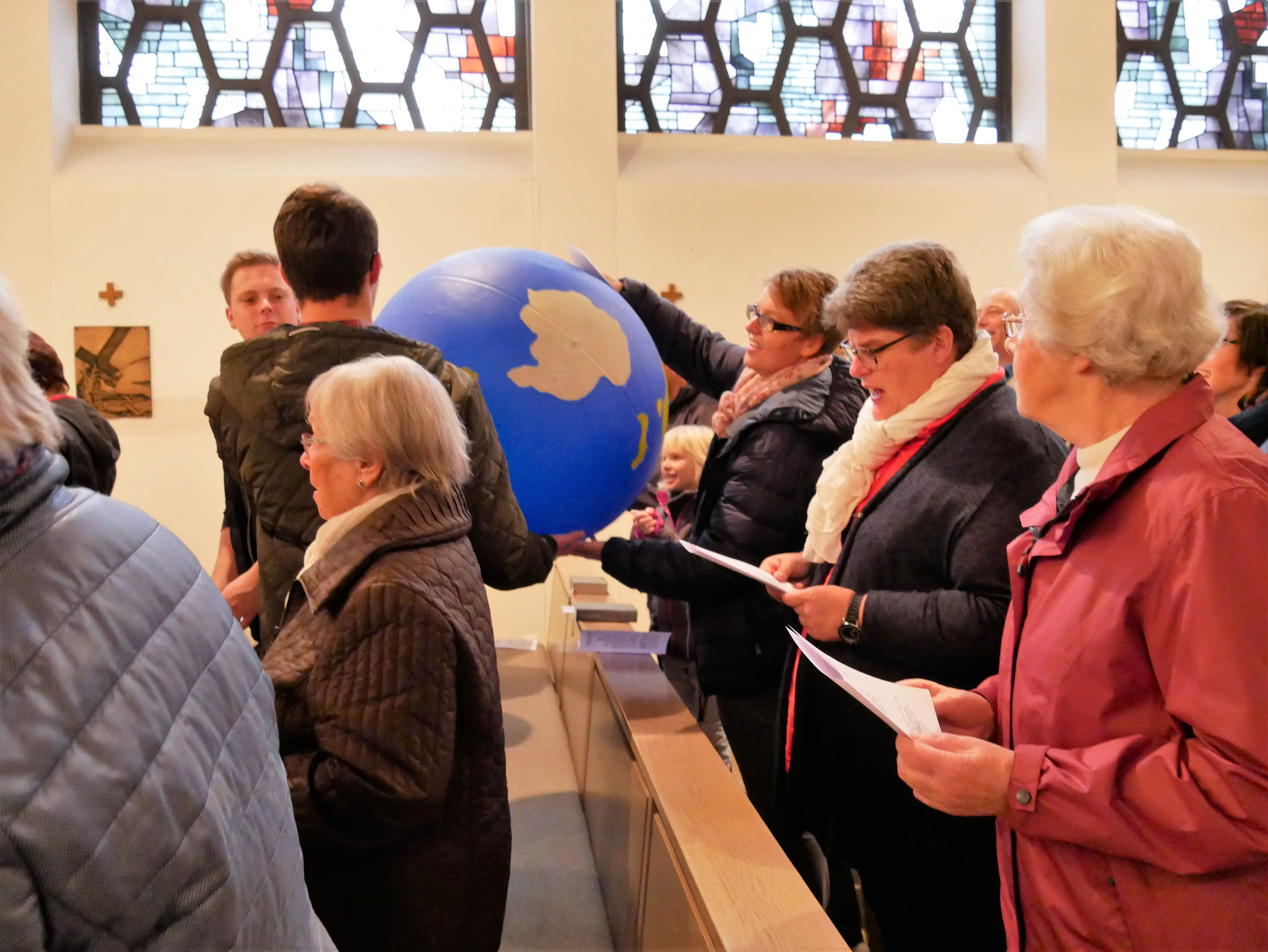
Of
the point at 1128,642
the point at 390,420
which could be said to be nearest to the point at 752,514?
the point at 390,420

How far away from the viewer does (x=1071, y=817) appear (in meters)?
1.21

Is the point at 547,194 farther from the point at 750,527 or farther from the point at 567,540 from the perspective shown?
the point at 750,527

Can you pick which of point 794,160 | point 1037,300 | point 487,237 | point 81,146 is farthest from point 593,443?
point 81,146

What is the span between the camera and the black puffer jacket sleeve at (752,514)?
2.33 meters

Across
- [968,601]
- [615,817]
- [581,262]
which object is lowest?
[615,817]

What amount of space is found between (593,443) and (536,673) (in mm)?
2023

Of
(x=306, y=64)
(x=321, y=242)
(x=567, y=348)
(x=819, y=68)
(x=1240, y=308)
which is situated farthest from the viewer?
(x=819, y=68)

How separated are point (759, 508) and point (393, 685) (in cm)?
108

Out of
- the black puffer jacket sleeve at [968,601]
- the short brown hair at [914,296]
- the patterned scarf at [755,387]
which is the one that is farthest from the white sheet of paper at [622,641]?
the short brown hair at [914,296]

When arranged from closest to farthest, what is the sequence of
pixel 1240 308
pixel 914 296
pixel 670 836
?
pixel 670 836, pixel 914 296, pixel 1240 308

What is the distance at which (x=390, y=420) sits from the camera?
5.39ft

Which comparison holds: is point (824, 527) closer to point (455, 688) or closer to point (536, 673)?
point (455, 688)

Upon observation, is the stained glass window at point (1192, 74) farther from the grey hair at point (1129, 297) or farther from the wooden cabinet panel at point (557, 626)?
the grey hair at point (1129, 297)

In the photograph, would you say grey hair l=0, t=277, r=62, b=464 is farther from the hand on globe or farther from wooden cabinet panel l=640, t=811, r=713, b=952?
the hand on globe
